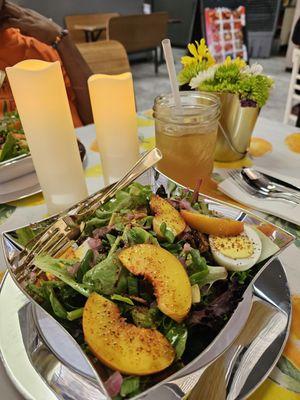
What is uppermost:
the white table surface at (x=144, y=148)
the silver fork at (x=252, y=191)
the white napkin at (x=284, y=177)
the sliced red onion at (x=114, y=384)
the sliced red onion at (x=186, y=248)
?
the sliced red onion at (x=114, y=384)

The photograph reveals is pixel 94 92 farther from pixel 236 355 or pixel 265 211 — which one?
pixel 236 355

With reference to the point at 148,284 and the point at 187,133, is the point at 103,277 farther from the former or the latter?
the point at 187,133

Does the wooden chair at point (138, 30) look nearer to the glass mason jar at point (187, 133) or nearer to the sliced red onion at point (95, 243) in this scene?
the glass mason jar at point (187, 133)

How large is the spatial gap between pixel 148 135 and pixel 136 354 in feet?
2.54

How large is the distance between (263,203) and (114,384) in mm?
487

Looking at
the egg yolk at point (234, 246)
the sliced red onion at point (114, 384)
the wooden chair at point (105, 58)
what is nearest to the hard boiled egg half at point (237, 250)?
the egg yolk at point (234, 246)

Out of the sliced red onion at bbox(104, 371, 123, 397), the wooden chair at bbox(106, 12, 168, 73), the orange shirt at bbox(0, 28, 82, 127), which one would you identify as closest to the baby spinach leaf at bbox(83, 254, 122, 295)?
the sliced red onion at bbox(104, 371, 123, 397)

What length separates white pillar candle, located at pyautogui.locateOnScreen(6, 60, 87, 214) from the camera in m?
0.61

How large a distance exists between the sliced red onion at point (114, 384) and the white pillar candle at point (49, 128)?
1.52 ft

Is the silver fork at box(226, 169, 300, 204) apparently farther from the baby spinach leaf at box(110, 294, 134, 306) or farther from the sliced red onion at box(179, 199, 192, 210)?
the baby spinach leaf at box(110, 294, 134, 306)

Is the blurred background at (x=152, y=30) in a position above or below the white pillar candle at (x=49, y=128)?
below

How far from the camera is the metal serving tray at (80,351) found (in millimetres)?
367

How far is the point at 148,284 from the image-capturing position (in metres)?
0.43

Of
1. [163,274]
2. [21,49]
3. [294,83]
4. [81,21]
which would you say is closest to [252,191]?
[163,274]
